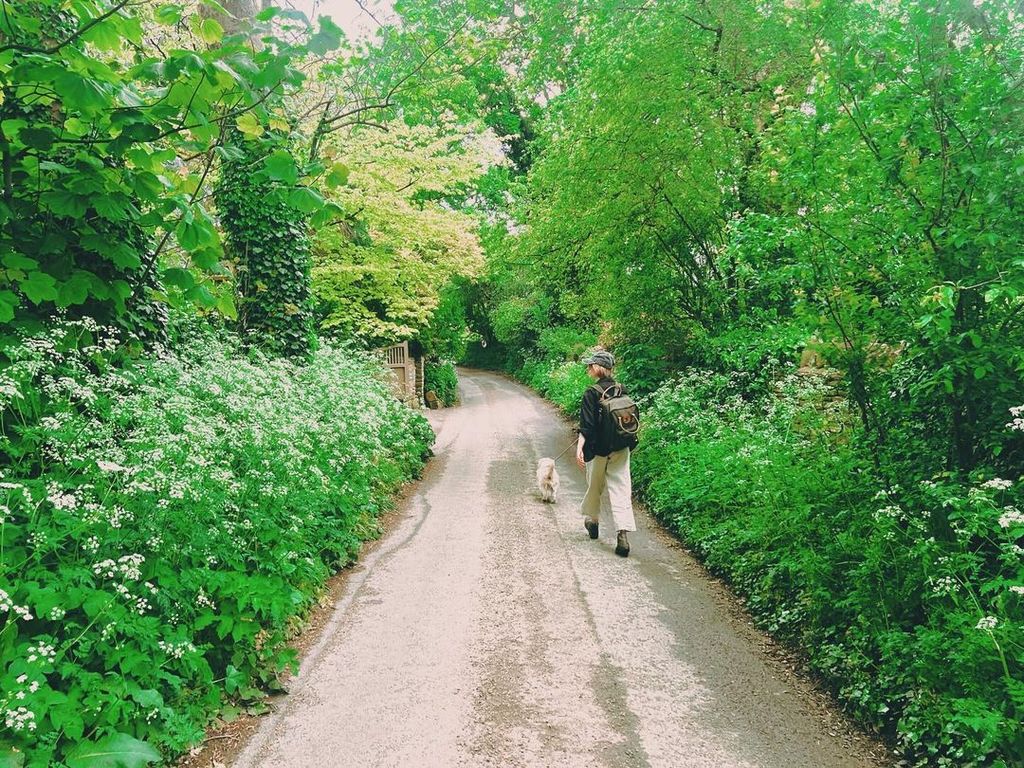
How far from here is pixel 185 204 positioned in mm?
3375

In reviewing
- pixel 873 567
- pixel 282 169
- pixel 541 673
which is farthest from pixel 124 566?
pixel 873 567

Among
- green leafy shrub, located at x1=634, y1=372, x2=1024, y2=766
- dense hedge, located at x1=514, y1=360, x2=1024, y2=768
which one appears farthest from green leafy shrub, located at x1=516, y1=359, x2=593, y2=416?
green leafy shrub, located at x1=634, y1=372, x2=1024, y2=766

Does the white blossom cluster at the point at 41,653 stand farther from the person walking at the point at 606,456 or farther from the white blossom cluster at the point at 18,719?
the person walking at the point at 606,456

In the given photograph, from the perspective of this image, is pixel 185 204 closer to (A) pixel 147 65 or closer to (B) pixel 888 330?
(A) pixel 147 65

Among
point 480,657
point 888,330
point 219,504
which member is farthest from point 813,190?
point 219,504

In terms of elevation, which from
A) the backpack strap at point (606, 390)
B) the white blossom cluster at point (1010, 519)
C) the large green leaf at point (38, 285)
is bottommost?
the white blossom cluster at point (1010, 519)

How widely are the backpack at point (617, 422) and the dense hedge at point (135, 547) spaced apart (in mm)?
3240

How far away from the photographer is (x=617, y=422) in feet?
22.7

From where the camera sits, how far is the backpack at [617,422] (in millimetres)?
6938

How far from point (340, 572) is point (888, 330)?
554cm

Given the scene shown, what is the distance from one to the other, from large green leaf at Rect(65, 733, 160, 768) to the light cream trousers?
507cm

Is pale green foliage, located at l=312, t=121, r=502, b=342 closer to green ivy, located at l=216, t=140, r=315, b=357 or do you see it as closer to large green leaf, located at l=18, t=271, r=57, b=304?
green ivy, located at l=216, t=140, r=315, b=357

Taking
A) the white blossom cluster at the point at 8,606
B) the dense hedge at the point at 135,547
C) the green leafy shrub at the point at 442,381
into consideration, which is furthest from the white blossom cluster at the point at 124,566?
the green leafy shrub at the point at 442,381

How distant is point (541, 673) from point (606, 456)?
3245 mm
